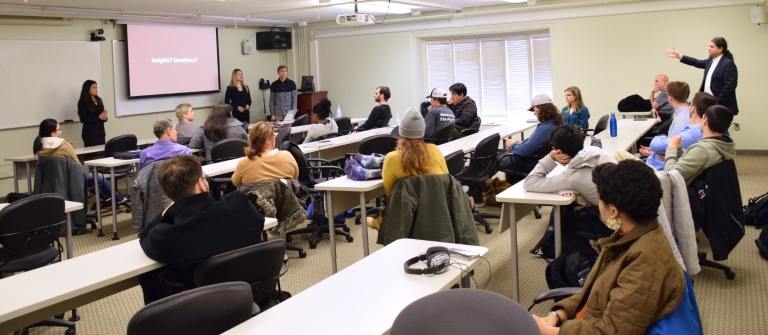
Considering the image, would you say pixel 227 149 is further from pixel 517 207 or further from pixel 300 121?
pixel 517 207

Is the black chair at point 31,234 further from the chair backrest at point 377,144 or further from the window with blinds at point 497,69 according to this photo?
the window with blinds at point 497,69

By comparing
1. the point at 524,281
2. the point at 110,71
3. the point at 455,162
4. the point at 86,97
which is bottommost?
the point at 524,281

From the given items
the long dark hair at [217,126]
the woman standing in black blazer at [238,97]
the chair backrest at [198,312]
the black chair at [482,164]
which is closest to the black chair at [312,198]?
the black chair at [482,164]

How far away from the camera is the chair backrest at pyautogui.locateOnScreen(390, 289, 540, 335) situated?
1.53 meters

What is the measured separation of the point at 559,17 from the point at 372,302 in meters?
8.65

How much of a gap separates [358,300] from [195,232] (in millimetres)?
803

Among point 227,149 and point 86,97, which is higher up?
point 86,97

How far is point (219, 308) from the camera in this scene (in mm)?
2012

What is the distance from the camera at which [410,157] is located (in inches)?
148

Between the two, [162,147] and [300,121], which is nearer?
[162,147]

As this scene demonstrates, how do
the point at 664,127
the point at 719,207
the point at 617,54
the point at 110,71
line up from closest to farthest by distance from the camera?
1. the point at 719,207
2. the point at 664,127
3. the point at 110,71
4. the point at 617,54

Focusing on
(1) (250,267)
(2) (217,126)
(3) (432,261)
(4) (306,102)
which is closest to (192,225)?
(1) (250,267)

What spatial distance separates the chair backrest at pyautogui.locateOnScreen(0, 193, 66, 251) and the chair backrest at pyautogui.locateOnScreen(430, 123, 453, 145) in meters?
3.81

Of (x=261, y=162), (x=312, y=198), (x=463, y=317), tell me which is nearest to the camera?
(x=463, y=317)
